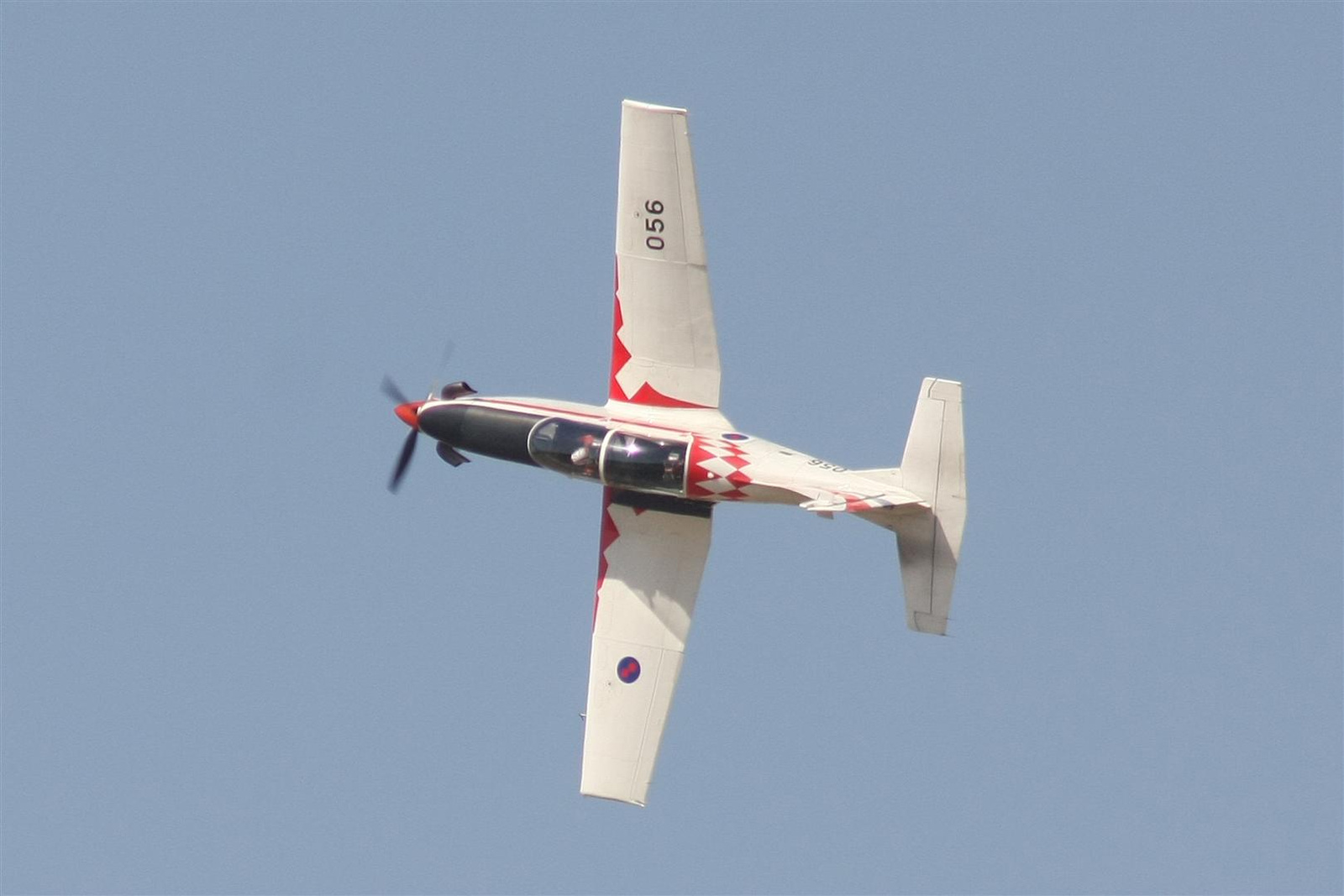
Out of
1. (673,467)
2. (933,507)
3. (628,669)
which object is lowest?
(628,669)

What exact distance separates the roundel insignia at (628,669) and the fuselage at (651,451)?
2626mm

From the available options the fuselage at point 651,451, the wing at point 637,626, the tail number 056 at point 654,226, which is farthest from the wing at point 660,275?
the wing at point 637,626

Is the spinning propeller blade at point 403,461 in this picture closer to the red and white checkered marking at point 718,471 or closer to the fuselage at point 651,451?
the fuselage at point 651,451

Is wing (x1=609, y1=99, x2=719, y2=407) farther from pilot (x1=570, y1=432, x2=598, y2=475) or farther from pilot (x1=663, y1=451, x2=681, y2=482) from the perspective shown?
pilot (x1=663, y1=451, x2=681, y2=482)

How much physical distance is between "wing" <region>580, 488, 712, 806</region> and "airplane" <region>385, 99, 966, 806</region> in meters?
0.02

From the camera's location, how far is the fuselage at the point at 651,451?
1427 inches

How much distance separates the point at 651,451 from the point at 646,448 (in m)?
0.11

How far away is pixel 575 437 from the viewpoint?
3738 cm

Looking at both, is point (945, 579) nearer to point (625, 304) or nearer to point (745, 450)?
point (745, 450)

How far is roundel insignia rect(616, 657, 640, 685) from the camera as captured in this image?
37656 millimetres

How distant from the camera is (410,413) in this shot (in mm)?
38906

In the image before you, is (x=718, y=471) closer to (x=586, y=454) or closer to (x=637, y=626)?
(x=586, y=454)

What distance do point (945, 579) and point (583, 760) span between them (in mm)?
6204

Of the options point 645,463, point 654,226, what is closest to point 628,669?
point 645,463
